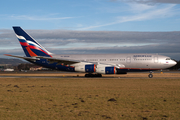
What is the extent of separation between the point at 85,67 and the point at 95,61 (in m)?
2.81

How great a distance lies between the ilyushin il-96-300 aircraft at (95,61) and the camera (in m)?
37.7

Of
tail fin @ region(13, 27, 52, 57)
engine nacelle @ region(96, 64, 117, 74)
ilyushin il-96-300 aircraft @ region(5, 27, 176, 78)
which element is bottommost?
engine nacelle @ region(96, 64, 117, 74)

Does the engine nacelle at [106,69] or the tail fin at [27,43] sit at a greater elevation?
the tail fin at [27,43]

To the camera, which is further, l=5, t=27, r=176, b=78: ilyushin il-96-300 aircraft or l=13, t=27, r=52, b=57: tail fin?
l=13, t=27, r=52, b=57: tail fin

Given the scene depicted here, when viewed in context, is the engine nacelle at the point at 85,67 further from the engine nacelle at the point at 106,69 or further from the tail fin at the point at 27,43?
the tail fin at the point at 27,43

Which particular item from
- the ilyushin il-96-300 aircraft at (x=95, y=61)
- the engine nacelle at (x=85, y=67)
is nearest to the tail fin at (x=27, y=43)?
the ilyushin il-96-300 aircraft at (x=95, y=61)

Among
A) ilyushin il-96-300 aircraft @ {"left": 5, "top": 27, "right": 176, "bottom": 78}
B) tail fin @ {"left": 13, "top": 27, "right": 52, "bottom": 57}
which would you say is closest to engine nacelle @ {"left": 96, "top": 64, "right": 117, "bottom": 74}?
ilyushin il-96-300 aircraft @ {"left": 5, "top": 27, "right": 176, "bottom": 78}

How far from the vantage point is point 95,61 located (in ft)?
134

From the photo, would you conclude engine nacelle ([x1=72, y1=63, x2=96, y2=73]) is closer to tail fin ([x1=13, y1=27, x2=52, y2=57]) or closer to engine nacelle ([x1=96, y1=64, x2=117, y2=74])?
engine nacelle ([x1=96, y1=64, x2=117, y2=74])

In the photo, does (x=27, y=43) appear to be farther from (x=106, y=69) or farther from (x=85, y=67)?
(x=106, y=69)

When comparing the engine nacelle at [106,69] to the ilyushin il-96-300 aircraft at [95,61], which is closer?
the engine nacelle at [106,69]

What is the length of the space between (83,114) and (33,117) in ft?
7.80

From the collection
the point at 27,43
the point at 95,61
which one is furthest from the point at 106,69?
the point at 27,43

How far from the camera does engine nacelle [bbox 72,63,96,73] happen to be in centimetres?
3862
